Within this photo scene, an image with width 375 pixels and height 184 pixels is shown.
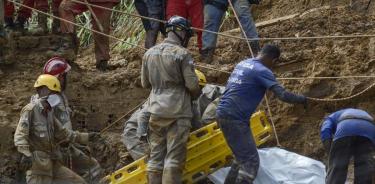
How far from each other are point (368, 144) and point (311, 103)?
1.89 meters

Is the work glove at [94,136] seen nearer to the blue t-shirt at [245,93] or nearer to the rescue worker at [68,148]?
the rescue worker at [68,148]

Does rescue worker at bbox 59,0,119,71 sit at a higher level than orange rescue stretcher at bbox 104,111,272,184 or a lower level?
higher

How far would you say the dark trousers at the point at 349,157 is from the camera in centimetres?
960

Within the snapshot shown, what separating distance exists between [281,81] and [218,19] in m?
1.22

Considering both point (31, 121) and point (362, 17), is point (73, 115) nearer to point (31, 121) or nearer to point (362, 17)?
point (31, 121)

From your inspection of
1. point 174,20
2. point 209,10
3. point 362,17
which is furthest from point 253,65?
point 362,17

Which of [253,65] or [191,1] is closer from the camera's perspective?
[253,65]

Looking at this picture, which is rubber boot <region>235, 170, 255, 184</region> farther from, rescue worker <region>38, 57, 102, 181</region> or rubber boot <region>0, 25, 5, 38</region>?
rubber boot <region>0, 25, 5, 38</region>

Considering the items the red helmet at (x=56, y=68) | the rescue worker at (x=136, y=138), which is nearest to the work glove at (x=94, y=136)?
the rescue worker at (x=136, y=138)

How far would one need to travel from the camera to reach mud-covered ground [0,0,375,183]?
1142 centimetres

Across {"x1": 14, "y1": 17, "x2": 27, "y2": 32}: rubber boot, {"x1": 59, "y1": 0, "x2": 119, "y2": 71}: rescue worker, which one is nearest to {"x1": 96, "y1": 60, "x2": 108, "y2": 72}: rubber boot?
{"x1": 59, "y1": 0, "x2": 119, "y2": 71}: rescue worker

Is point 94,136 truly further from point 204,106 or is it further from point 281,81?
point 281,81

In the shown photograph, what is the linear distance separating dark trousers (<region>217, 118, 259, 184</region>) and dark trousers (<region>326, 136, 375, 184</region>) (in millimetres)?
776

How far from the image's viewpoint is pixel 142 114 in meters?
10.4
